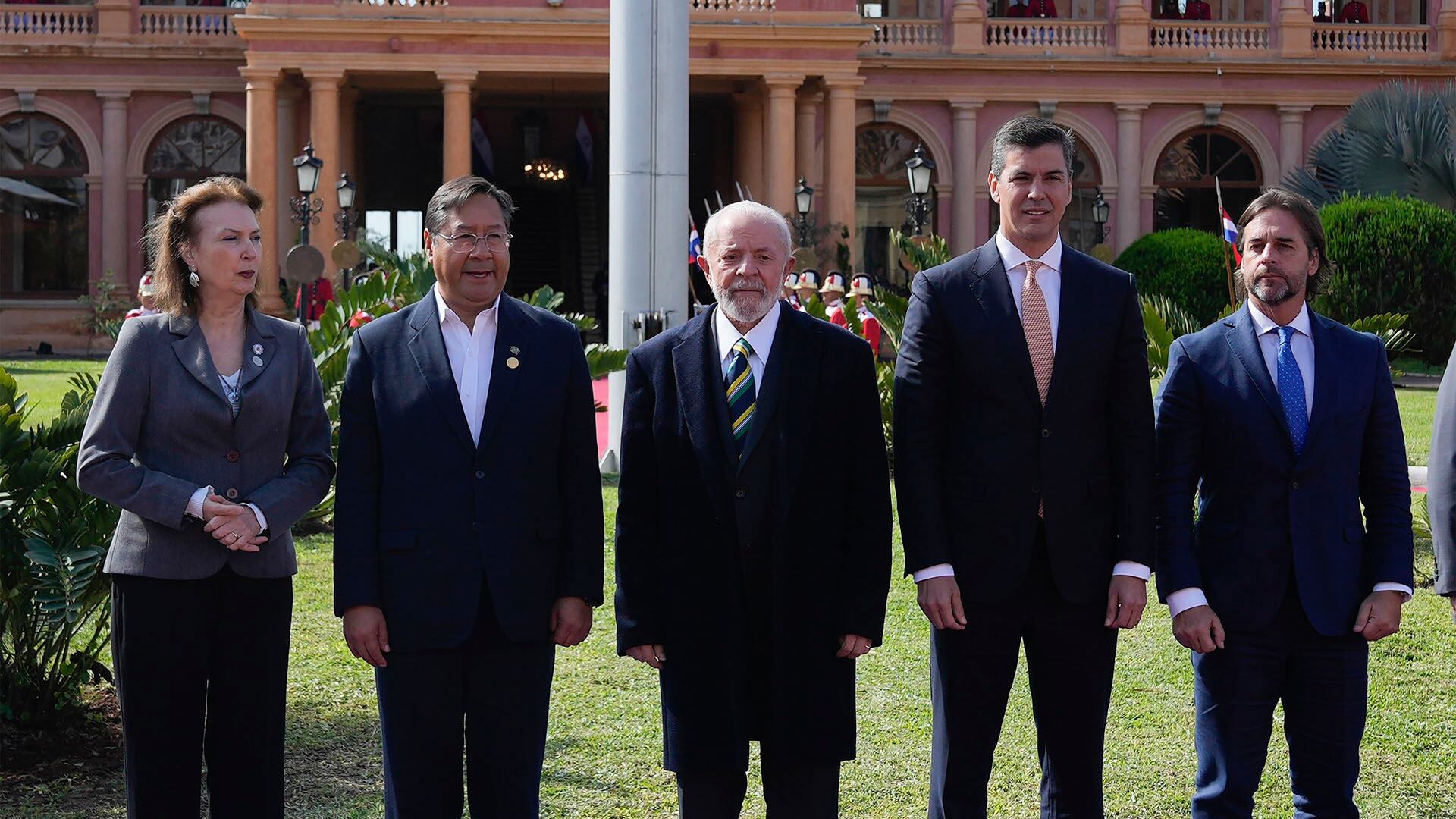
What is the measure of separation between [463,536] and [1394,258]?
70.8 ft

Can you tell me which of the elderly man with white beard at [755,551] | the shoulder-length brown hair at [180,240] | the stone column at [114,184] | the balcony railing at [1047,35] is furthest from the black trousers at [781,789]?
the balcony railing at [1047,35]

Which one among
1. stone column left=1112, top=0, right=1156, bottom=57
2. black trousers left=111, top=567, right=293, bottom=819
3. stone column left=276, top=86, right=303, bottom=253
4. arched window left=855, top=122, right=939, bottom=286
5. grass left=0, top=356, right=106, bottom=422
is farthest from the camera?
arched window left=855, top=122, right=939, bottom=286

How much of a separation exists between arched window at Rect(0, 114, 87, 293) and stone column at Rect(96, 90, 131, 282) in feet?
2.05

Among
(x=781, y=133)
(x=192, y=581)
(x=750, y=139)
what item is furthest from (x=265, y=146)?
(x=192, y=581)

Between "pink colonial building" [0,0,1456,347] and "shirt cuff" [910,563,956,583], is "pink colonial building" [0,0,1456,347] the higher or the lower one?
the higher one

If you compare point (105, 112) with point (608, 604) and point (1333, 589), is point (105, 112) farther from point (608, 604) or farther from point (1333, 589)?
point (1333, 589)

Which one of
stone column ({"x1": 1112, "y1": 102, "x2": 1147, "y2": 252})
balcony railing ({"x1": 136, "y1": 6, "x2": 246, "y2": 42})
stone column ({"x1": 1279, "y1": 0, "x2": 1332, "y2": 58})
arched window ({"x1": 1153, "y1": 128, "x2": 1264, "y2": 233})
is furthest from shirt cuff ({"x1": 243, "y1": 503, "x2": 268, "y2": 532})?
stone column ({"x1": 1279, "y1": 0, "x2": 1332, "y2": 58})

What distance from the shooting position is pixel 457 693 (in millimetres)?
4133

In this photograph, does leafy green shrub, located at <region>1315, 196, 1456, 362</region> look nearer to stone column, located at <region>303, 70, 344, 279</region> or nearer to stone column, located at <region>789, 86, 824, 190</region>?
stone column, located at <region>789, 86, 824, 190</region>

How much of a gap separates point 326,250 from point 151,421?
25.4 m

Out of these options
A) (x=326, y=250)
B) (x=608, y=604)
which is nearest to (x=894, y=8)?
(x=326, y=250)

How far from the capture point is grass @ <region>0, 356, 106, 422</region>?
18203 millimetres

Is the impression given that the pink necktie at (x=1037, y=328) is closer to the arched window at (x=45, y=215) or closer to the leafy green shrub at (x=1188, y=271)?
the leafy green shrub at (x=1188, y=271)

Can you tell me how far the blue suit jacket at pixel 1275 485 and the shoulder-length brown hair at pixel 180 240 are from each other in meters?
2.66
